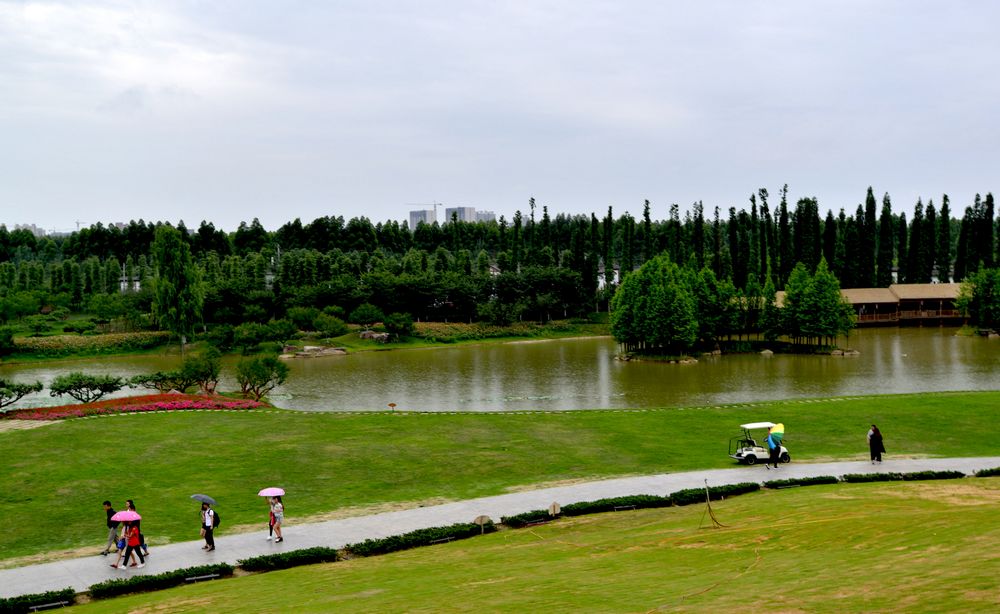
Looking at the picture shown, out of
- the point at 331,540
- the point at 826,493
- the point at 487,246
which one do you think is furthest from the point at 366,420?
the point at 487,246

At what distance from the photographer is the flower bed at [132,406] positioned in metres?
40.4

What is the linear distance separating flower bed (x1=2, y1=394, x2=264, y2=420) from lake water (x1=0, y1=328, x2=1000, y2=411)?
21.7 ft

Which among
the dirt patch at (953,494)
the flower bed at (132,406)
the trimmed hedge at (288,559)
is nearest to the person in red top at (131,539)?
the trimmed hedge at (288,559)

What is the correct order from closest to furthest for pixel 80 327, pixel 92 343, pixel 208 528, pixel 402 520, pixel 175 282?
pixel 208 528
pixel 402 520
pixel 175 282
pixel 92 343
pixel 80 327

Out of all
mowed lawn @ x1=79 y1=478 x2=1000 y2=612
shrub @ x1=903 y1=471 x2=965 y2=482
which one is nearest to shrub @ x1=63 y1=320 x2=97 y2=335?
mowed lawn @ x1=79 y1=478 x2=1000 y2=612

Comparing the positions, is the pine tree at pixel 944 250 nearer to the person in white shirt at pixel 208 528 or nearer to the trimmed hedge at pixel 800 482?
the trimmed hedge at pixel 800 482

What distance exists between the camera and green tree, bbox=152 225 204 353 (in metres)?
75.9

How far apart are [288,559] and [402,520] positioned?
435 centimetres

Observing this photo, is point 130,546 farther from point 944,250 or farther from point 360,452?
point 944,250

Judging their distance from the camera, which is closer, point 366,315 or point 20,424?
point 20,424

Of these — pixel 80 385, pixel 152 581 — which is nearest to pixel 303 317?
pixel 80 385

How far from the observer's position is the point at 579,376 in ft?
213

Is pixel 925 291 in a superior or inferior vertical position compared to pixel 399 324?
superior

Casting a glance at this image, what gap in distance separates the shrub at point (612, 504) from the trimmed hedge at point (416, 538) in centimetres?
268
